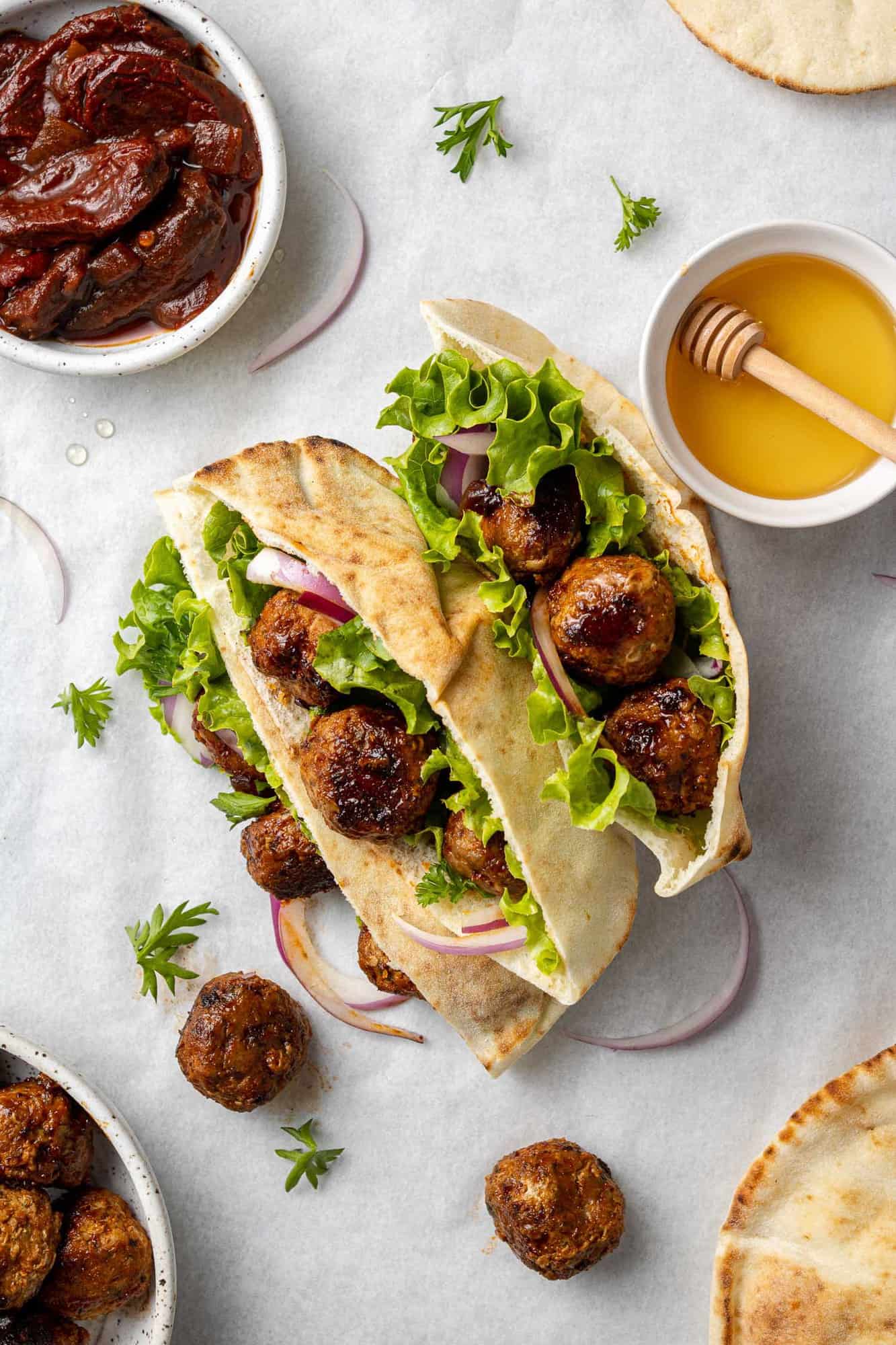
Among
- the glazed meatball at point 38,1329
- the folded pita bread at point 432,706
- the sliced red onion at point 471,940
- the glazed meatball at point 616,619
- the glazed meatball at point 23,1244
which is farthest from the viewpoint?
the glazed meatball at point 38,1329

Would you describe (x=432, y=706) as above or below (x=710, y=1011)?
above

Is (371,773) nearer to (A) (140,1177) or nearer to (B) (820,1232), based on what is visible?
(A) (140,1177)

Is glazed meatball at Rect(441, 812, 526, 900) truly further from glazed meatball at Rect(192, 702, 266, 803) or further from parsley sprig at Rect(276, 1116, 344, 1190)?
parsley sprig at Rect(276, 1116, 344, 1190)

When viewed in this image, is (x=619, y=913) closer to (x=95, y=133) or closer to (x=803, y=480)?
(x=803, y=480)

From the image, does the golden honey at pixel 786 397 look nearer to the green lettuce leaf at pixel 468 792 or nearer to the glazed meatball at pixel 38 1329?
the green lettuce leaf at pixel 468 792

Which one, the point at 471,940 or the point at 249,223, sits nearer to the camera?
the point at 471,940

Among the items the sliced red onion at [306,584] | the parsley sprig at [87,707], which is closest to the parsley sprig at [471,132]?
the sliced red onion at [306,584]

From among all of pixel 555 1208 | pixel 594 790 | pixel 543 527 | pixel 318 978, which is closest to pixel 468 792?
pixel 594 790
